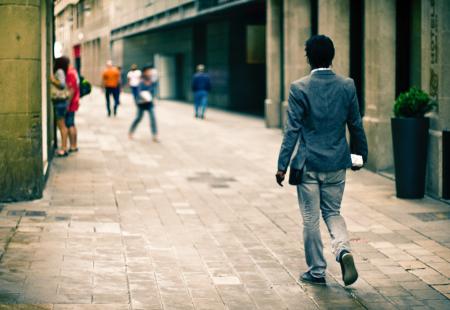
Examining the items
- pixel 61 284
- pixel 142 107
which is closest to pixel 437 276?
pixel 61 284

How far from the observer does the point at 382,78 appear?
45.5 ft

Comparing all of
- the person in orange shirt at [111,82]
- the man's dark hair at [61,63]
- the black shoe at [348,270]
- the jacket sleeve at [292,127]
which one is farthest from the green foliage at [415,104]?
the person in orange shirt at [111,82]

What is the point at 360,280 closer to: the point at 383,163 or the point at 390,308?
the point at 390,308

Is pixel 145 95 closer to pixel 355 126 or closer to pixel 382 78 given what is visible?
pixel 382 78

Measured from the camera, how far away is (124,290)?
247 inches

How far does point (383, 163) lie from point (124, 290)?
8.08m

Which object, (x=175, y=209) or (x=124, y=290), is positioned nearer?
(x=124, y=290)

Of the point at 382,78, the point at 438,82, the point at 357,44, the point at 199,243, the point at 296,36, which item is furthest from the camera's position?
the point at 296,36

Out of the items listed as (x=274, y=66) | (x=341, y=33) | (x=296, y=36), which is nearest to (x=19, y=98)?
(x=341, y=33)

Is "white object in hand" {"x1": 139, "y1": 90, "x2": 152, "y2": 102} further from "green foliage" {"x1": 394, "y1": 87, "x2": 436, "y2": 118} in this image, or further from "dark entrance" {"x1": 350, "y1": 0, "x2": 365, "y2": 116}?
"green foliage" {"x1": 394, "y1": 87, "x2": 436, "y2": 118}

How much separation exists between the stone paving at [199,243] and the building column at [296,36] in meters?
6.01

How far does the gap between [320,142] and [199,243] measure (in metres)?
2.13

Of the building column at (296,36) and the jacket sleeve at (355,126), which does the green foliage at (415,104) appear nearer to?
the jacket sleeve at (355,126)

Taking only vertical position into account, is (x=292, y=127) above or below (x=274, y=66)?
below
